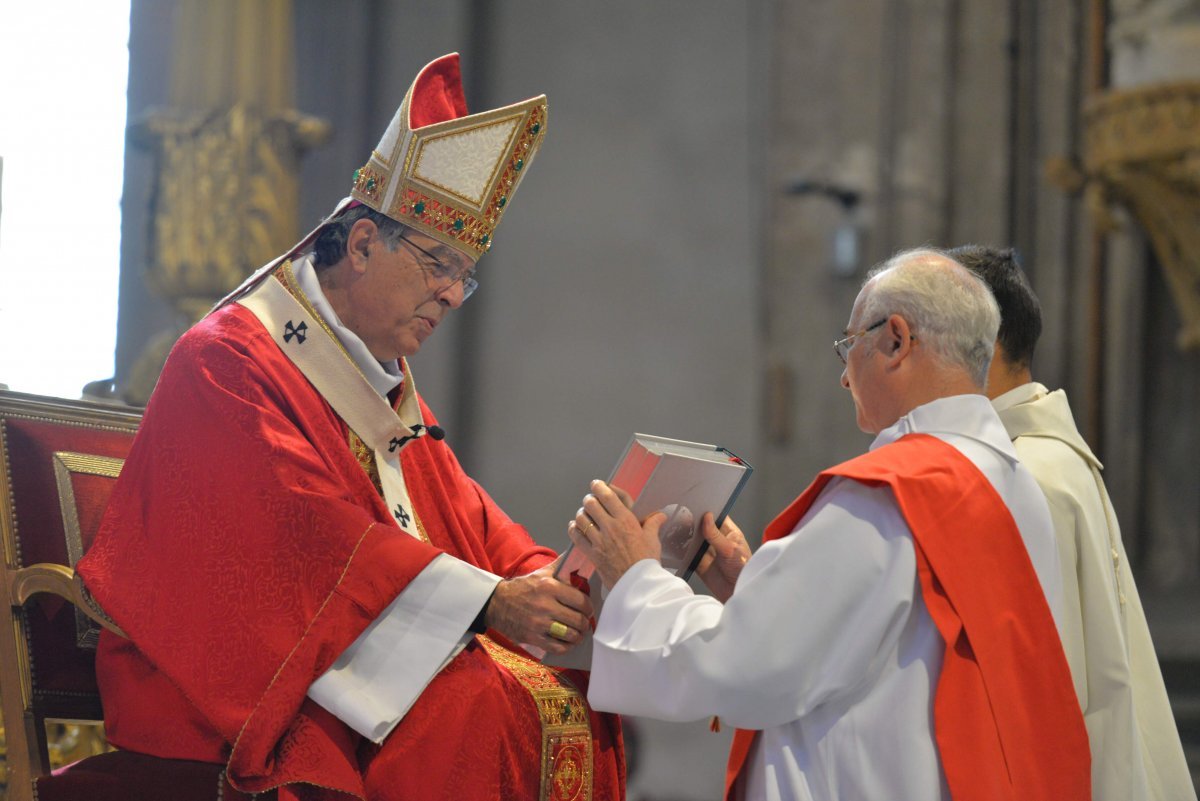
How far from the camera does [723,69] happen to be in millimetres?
7098

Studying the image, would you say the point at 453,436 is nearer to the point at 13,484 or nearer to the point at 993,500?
the point at 13,484

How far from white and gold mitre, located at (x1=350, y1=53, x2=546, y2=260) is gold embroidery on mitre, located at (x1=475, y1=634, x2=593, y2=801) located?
35.1 inches

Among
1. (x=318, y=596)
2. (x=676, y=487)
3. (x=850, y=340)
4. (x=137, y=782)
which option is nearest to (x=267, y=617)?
(x=318, y=596)

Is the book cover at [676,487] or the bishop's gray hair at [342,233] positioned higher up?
the bishop's gray hair at [342,233]

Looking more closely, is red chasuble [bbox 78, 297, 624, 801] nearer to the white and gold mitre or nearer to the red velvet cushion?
the red velvet cushion

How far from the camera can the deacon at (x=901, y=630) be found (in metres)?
2.26

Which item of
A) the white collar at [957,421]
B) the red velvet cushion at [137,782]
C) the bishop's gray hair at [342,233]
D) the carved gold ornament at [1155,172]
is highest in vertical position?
the carved gold ornament at [1155,172]

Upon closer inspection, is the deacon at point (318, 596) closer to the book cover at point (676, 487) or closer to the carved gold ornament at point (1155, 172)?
the book cover at point (676, 487)

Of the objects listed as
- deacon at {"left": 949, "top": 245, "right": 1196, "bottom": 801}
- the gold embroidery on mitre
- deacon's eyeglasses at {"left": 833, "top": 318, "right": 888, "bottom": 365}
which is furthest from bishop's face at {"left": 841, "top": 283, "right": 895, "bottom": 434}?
the gold embroidery on mitre

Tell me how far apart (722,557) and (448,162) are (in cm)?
101

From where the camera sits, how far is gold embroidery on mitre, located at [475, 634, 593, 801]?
8.65 feet

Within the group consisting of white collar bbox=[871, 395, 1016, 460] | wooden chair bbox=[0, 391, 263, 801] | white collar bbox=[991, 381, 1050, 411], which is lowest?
wooden chair bbox=[0, 391, 263, 801]

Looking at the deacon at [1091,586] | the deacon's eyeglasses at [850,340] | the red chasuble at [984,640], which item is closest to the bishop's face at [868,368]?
the deacon's eyeglasses at [850,340]

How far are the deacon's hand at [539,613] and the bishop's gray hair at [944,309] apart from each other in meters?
0.76
